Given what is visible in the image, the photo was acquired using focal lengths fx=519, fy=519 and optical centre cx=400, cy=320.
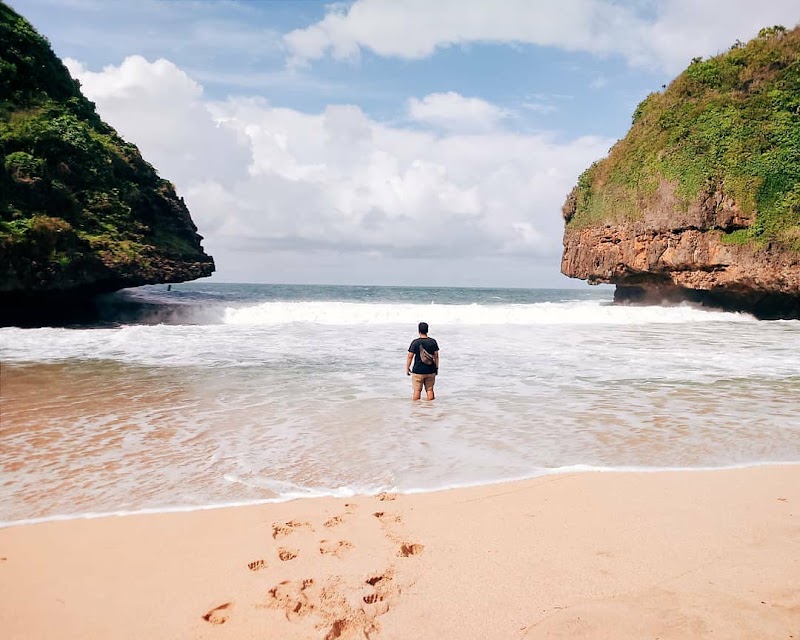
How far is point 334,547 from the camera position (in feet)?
11.6

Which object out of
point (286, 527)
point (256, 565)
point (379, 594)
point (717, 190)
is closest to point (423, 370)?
point (286, 527)

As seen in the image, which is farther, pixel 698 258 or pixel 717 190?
pixel 698 258

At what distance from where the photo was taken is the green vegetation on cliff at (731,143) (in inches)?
863

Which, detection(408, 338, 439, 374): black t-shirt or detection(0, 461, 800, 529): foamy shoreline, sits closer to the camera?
detection(0, 461, 800, 529): foamy shoreline

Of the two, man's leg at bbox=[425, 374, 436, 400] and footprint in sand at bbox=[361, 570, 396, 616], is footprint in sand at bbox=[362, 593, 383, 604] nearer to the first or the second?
footprint in sand at bbox=[361, 570, 396, 616]

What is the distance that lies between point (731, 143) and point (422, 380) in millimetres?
22559

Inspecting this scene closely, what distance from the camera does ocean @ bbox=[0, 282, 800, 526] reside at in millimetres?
4910

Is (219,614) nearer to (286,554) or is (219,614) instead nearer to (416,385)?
(286,554)

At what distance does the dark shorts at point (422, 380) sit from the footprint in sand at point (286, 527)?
4.61m

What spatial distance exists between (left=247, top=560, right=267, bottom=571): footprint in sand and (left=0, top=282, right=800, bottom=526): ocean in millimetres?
1121

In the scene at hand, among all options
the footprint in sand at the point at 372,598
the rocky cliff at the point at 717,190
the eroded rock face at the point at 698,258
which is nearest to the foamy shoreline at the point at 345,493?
the footprint in sand at the point at 372,598

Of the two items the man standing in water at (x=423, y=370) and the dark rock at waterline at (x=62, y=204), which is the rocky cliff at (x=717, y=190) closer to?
the man standing in water at (x=423, y=370)

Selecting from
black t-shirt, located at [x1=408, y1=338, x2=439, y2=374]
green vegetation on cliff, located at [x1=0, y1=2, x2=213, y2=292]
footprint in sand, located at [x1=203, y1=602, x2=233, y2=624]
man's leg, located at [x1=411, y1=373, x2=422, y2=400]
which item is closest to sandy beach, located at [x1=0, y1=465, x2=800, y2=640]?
footprint in sand, located at [x1=203, y1=602, x2=233, y2=624]

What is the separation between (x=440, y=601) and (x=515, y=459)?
2816 mm
